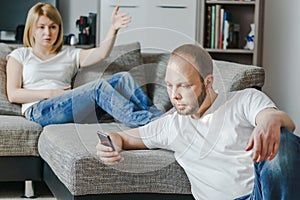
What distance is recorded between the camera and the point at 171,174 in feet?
7.77

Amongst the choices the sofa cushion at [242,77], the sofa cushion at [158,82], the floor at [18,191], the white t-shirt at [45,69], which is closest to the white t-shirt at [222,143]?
A: the sofa cushion at [158,82]

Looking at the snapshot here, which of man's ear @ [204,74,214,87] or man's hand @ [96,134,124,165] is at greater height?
man's ear @ [204,74,214,87]

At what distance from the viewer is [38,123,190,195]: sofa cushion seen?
231cm

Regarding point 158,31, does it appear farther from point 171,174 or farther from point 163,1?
point 163,1

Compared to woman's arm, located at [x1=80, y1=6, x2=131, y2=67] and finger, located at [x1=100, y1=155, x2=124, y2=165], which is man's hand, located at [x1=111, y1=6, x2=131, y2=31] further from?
finger, located at [x1=100, y1=155, x2=124, y2=165]

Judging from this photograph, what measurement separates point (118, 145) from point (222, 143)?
0.36m

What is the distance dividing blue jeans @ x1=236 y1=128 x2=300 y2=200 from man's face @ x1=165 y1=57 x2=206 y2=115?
1.10 feet

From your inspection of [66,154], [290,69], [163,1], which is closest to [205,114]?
[66,154]

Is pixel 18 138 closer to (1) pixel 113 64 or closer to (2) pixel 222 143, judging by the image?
(1) pixel 113 64

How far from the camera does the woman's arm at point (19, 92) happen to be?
3281 millimetres

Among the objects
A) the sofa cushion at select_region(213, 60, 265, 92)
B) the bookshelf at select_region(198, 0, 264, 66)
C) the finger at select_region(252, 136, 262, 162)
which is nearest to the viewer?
the finger at select_region(252, 136, 262, 162)

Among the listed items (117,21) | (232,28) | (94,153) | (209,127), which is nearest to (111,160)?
(94,153)

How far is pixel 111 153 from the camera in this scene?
6.91 feet

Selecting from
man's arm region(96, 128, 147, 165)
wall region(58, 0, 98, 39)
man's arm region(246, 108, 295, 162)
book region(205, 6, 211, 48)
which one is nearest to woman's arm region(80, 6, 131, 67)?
man's arm region(96, 128, 147, 165)
